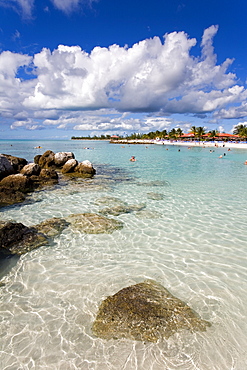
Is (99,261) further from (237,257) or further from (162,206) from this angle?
(162,206)

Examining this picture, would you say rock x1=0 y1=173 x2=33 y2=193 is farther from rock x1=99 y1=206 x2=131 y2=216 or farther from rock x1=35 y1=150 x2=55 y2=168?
rock x1=35 y1=150 x2=55 y2=168

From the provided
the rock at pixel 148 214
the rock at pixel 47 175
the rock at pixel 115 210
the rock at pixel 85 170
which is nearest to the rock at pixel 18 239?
the rock at pixel 115 210

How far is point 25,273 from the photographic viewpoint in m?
4.75

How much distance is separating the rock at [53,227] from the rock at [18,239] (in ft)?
0.84

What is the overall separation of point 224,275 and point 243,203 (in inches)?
250

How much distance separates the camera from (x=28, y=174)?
15430 mm

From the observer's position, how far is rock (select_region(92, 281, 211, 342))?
10.4ft

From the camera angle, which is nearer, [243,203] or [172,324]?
[172,324]

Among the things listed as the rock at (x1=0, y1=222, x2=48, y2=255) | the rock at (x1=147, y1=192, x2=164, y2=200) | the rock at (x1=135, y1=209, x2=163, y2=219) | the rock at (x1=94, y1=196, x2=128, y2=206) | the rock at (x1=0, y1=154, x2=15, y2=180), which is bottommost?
the rock at (x1=147, y1=192, x2=164, y2=200)

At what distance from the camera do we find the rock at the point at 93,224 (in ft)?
22.5

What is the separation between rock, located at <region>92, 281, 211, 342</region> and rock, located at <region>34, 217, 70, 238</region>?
134 inches

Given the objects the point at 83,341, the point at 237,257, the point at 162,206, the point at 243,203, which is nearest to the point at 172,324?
the point at 83,341

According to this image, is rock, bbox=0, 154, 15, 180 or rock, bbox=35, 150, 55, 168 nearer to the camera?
rock, bbox=0, 154, 15, 180

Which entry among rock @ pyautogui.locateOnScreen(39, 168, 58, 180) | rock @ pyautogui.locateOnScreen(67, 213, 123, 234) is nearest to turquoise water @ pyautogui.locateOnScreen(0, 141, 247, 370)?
rock @ pyautogui.locateOnScreen(67, 213, 123, 234)
